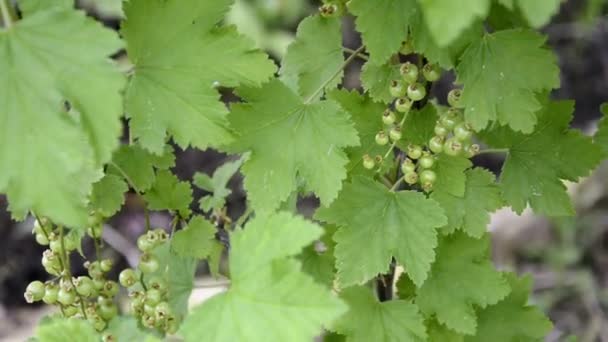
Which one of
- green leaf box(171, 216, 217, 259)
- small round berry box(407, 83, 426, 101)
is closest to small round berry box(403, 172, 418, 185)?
small round berry box(407, 83, 426, 101)

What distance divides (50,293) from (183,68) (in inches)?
18.5

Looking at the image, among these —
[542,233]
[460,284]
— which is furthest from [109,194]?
[542,233]

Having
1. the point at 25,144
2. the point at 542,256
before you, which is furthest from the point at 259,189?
the point at 542,256

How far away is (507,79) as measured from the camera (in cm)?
115

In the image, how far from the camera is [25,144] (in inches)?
35.0

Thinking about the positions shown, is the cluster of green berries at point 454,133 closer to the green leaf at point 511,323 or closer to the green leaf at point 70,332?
the green leaf at point 511,323

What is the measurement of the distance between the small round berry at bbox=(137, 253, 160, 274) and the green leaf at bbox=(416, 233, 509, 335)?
459 millimetres

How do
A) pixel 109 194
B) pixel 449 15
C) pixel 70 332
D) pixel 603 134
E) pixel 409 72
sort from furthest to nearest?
pixel 603 134 → pixel 109 194 → pixel 409 72 → pixel 70 332 → pixel 449 15

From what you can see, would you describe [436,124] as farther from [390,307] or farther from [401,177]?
[390,307]

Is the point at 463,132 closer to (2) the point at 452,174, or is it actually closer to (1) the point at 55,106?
(2) the point at 452,174

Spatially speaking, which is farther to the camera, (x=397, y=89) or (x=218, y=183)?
(x=218, y=183)

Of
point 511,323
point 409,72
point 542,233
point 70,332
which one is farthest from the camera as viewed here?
point 542,233

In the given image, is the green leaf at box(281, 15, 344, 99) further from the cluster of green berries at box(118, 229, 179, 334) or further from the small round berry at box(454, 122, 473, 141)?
the cluster of green berries at box(118, 229, 179, 334)

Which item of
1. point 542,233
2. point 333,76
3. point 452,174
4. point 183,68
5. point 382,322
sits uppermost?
point 183,68
